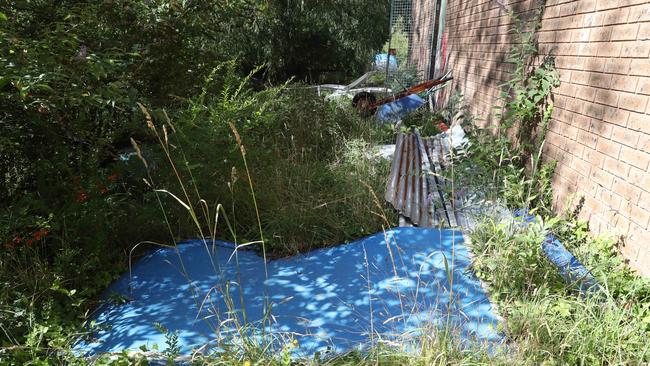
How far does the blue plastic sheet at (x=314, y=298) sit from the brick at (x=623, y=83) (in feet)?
4.31

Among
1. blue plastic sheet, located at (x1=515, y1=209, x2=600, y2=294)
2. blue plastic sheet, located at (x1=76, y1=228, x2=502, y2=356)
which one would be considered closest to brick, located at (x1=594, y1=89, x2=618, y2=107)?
blue plastic sheet, located at (x1=515, y1=209, x2=600, y2=294)

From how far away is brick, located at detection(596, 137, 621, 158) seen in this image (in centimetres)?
258

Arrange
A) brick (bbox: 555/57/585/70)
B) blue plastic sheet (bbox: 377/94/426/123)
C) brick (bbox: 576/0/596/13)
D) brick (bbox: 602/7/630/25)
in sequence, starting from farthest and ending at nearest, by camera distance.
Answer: blue plastic sheet (bbox: 377/94/426/123) → brick (bbox: 555/57/585/70) → brick (bbox: 576/0/596/13) → brick (bbox: 602/7/630/25)

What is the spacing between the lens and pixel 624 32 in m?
2.56

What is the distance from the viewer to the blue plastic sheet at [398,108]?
720cm

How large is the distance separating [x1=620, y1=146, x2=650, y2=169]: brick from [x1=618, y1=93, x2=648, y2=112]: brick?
0.22 meters

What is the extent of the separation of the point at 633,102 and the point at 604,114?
31cm

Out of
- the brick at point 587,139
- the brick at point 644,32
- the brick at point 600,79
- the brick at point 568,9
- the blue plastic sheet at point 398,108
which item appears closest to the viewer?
the brick at point 644,32

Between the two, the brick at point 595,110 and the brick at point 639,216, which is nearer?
the brick at point 639,216

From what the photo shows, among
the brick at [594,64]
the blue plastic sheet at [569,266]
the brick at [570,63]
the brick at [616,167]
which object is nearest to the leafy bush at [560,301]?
the blue plastic sheet at [569,266]

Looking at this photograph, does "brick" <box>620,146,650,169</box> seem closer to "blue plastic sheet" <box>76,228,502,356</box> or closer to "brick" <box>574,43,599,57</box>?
"brick" <box>574,43,599,57</box>

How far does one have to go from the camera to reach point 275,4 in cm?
1109

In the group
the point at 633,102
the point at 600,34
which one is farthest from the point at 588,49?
the point at 633,102

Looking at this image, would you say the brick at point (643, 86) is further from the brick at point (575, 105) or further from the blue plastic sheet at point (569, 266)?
the blue plastic sheet at point (569, 266)
